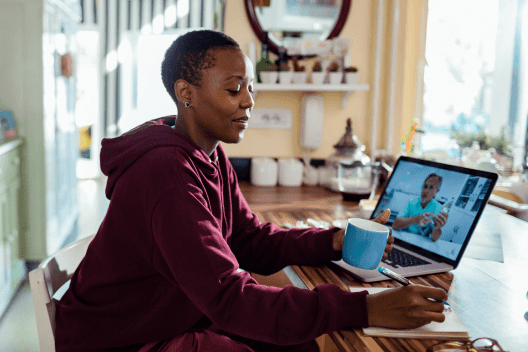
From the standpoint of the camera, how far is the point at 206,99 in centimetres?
91

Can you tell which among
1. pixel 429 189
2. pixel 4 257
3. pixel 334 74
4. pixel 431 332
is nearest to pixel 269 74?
pixel 334 74

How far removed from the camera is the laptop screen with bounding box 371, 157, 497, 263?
3.37ft

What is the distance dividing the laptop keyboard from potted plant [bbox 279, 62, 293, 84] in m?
1.26

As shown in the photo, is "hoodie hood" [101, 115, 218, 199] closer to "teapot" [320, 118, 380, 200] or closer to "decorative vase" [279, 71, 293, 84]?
"teapot" [320, 118, 380, 200]

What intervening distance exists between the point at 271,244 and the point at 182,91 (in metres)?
0.44

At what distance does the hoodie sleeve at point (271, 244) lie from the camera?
1.05 metres

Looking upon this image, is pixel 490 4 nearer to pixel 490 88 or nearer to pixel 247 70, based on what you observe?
pixel 490 88

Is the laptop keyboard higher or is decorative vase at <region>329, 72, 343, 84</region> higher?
decorative vase at <region>329, 72, 343, 84</region>

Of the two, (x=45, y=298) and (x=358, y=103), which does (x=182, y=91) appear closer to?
(x=45, y=298)

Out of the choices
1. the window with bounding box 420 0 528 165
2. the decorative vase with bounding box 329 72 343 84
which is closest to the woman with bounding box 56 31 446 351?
the decorative vase with bounding box 329 72 343 84

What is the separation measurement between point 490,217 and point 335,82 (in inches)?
37.3

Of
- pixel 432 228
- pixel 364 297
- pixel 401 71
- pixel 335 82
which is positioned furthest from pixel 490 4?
pixel 364 297

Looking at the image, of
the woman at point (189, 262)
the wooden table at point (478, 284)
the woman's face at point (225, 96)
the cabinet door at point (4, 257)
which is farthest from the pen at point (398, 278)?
the cabinet door at point (4, 257)

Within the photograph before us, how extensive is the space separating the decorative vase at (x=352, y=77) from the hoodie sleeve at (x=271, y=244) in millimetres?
1216
